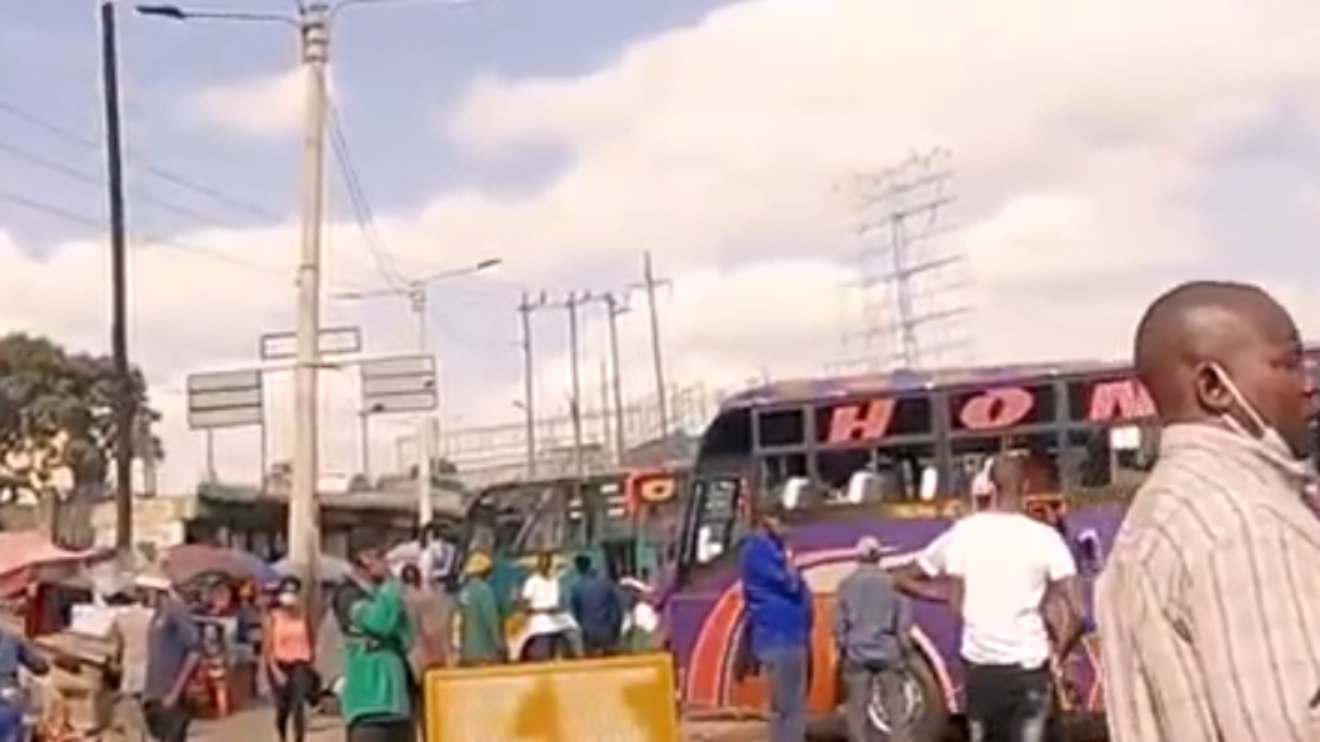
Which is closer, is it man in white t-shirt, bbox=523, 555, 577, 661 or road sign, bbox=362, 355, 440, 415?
man in white t-shirt, bbox=523, 555, 577, 661

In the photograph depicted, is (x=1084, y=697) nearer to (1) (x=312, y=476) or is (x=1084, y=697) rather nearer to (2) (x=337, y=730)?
(2) (x=337, y=730)

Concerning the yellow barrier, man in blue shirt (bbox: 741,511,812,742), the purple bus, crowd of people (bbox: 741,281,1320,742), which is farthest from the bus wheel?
crowd of people (bbox: 741,281,1320,742)

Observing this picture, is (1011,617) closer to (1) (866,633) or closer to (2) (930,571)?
(2) (930,571)

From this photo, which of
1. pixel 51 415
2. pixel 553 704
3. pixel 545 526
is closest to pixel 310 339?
pixel 545 526

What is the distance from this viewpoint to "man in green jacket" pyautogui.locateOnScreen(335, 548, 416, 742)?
15.7m

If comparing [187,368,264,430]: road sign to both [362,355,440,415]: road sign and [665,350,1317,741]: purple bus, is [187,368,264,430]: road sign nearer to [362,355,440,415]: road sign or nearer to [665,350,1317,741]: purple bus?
[362,355,440,415]: road sign

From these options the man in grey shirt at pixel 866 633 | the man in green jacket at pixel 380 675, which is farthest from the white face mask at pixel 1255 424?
the man in grey shirt at pixel 866 633

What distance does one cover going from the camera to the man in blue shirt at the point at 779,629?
16.7 metres

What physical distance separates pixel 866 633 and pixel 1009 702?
632 centimetres

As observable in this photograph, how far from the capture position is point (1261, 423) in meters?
3.78

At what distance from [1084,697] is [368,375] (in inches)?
920

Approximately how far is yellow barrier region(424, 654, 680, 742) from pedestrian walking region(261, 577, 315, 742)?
10787mm

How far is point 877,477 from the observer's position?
2186cm

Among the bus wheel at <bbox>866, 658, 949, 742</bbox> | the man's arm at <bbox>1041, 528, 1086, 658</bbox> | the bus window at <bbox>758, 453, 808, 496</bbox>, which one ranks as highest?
the bus window at <bbox>758, 453, 808, 496</bbox>
